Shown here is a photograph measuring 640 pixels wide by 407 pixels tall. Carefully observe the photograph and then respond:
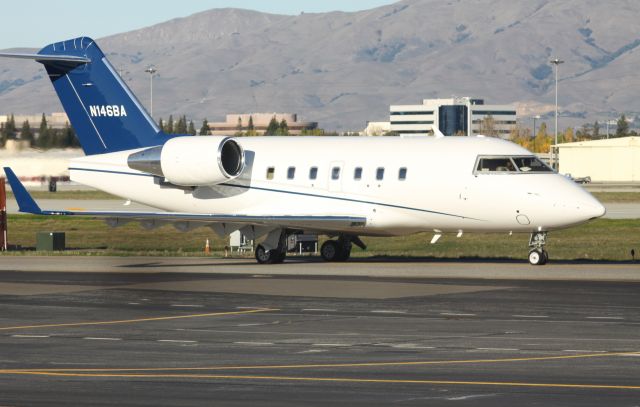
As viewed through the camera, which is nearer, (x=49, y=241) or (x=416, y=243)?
(x=49, y=241)

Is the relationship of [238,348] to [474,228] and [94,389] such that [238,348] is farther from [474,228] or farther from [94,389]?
[474,228]

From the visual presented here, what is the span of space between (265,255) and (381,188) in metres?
4.66

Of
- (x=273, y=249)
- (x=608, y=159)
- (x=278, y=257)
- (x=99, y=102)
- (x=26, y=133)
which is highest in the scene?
(x=99, y=102)

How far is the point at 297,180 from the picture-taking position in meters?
42.2

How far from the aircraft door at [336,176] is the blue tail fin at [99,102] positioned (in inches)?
243

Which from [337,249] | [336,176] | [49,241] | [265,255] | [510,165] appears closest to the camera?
[510,165]

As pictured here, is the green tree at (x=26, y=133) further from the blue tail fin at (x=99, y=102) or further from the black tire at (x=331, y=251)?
the black tire at (x=331, y=251)

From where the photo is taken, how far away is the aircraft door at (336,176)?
41.4 m

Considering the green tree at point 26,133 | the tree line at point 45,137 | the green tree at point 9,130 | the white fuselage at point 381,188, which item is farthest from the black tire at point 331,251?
the green tree at point 9,130

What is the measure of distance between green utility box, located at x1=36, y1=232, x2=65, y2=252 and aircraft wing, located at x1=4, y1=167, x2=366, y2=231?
11357 millimetres

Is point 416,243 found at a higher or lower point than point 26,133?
lower

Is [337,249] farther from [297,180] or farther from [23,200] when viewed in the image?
[23,200]

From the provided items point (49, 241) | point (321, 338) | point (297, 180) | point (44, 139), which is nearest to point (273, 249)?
point (297, 180)

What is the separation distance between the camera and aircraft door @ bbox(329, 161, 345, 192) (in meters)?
41.4
